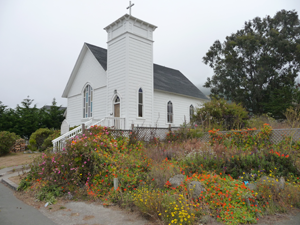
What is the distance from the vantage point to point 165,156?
7.56 m

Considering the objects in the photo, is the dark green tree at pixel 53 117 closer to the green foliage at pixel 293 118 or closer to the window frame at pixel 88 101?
the window frame at pixel 88 101

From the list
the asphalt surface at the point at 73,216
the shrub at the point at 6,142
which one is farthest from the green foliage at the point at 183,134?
the shrub at the point at 6,142

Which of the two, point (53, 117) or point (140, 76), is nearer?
point (140, 76)

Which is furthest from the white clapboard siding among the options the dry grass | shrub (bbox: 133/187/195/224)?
shrub (bbox: 133/187/195/224)

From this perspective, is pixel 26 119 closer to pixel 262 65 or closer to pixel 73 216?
pixel 73 216

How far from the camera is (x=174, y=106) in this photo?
1809 cm

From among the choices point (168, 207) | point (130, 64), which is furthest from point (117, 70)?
point (168, 207)

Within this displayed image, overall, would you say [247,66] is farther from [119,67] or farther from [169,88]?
[119,67]

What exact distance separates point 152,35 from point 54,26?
6218 mm

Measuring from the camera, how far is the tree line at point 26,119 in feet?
68.7

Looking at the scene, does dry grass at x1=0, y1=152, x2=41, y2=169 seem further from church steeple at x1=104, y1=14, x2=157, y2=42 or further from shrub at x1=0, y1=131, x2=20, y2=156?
church steeple at x1=104, y1=14, x2=157, y2=42

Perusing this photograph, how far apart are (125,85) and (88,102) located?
17.4 feet

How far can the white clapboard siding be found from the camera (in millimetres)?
16312

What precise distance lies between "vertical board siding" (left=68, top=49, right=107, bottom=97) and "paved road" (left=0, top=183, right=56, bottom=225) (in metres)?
11.1
